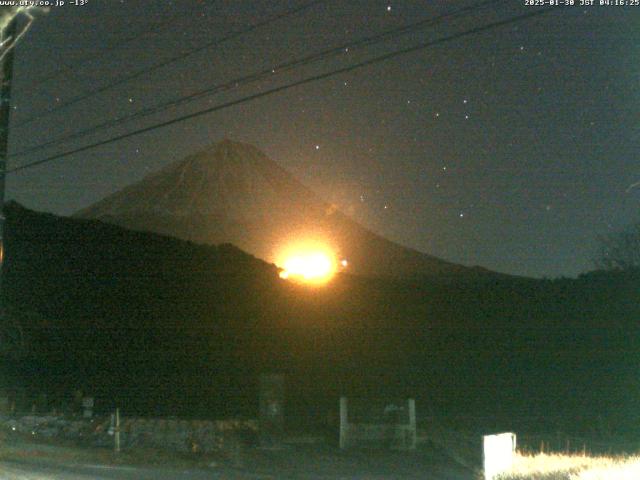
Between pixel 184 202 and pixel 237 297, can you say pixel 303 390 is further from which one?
pixel 184 202

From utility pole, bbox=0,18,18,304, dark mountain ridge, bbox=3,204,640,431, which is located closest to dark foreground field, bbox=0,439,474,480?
utility pole, bbox=0,18,18,304

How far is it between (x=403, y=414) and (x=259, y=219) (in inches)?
1916

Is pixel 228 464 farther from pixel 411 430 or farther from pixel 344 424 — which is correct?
pixel 411 430

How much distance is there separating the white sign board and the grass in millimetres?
169

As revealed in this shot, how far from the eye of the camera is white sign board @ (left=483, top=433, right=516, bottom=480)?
1315 centimetres

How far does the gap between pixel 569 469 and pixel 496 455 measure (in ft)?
4.57

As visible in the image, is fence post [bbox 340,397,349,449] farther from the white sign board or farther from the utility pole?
the utility pole

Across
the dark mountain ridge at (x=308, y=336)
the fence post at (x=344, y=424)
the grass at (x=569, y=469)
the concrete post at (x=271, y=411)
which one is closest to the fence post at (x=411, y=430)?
the fence post at (x=344, y=424)

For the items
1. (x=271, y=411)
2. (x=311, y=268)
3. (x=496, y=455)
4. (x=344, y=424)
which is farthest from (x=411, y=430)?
(x=311, y=268)

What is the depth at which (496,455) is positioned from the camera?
44.8ft

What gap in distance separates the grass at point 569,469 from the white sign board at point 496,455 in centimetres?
17

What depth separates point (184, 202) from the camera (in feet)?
214

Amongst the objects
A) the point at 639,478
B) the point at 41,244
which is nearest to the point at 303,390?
the point at 41,244

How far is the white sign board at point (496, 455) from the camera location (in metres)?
13.1
